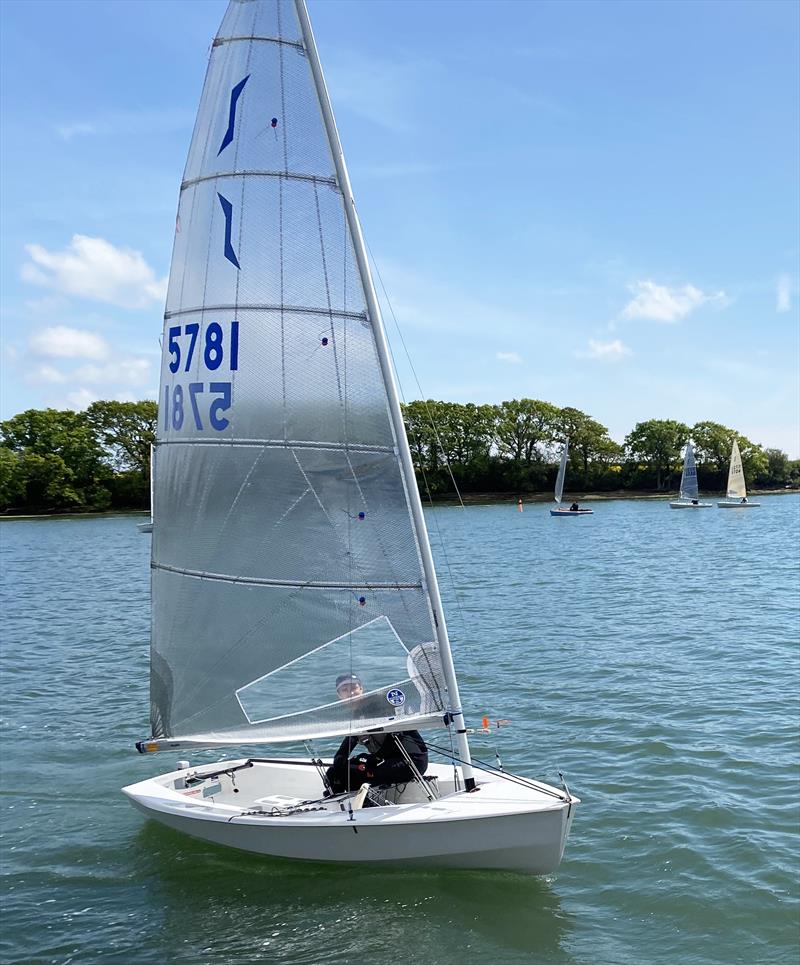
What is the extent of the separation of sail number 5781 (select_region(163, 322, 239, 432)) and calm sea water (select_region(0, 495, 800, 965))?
494 cm

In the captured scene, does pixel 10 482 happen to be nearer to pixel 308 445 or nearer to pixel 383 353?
pixel 308 445

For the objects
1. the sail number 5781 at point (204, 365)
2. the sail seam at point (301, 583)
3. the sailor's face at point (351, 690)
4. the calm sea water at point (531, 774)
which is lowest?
the calm sea water at point (531, 774)

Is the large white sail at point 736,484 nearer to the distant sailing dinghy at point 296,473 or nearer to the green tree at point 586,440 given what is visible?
the green tree at point 586,440

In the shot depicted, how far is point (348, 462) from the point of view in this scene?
9.25m

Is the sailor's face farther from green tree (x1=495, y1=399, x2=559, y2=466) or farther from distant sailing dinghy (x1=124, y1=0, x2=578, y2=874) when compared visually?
green tree (x1=495, y1=399, x2=559, y2=466)

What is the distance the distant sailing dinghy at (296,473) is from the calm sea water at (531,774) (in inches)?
24.5

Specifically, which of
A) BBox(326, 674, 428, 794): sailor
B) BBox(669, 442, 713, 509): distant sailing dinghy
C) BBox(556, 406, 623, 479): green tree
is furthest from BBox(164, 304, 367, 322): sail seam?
BBox(556, 406, 623, 479): green tree

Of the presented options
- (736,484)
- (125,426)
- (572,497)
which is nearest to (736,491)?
(736,484)

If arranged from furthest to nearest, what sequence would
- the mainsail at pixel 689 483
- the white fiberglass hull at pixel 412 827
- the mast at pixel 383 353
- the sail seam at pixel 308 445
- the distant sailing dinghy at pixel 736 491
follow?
the distant sailing dinghy at pixel 736 491 < the mainsail at pixel 689 483 < the sail seam at pixel 308 445 < the mast at pixel 383 353 < the white fiberglass hull at pixel 412 827

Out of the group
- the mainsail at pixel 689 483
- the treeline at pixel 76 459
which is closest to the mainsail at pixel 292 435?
the mainsail at pixel 689 483

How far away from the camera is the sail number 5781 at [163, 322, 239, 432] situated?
9.40 metres

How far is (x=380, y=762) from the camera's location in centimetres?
943

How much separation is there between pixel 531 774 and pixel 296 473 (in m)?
6.07

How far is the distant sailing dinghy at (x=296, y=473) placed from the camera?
9.12 m
